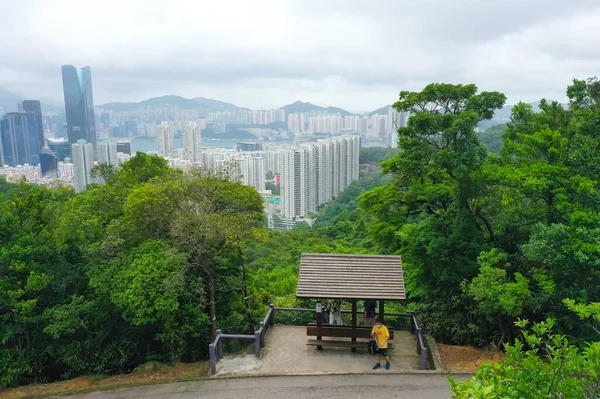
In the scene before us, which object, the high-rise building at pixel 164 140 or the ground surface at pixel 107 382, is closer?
the ground surface at pixel 107 382

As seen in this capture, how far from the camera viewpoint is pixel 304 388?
7.80 metres

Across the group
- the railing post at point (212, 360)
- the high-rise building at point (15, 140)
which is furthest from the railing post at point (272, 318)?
the high-rise building at point (15, 140)

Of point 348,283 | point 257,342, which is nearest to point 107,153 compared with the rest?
point 257,342

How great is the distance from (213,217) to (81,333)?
167 inches

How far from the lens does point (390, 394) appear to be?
297 inches

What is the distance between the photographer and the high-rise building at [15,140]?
117250 millimetres

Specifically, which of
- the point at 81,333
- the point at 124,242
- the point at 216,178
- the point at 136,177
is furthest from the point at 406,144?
the point at 81,333

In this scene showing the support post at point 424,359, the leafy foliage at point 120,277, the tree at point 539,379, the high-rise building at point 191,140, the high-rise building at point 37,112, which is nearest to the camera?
the tree at point 539,379

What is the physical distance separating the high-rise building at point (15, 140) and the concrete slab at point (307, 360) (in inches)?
5264

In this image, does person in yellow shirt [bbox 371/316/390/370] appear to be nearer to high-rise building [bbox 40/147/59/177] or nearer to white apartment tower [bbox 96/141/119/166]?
white apartment tower [bbox 96/141/119/166]

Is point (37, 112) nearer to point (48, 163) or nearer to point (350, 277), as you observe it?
point (48, 163)

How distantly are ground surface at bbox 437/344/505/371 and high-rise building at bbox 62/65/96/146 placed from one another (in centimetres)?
14657

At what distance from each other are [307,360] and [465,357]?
339 cm

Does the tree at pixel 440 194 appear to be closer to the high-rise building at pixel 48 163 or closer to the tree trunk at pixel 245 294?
the tree trunk at pixel 245 294
